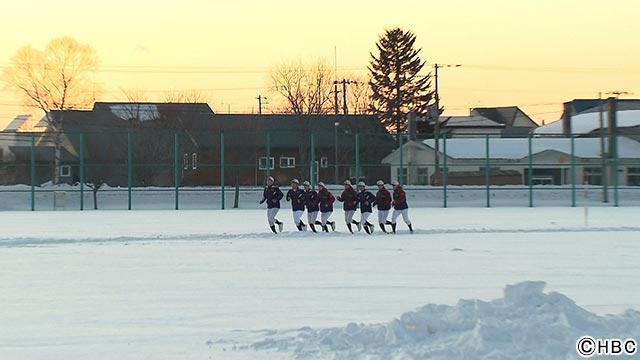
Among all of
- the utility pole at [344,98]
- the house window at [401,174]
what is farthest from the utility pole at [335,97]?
the house window at [401,174]

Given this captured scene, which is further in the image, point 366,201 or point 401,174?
point 401,174

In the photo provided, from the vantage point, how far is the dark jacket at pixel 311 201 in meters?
24.6

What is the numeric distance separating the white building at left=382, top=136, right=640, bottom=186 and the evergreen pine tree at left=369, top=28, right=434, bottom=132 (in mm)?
14262

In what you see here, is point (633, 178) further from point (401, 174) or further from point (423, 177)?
point (401, 174)

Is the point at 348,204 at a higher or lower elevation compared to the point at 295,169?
lower

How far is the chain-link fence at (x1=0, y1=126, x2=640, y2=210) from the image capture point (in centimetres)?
4241

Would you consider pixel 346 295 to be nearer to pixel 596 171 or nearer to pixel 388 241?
pixel 388 241

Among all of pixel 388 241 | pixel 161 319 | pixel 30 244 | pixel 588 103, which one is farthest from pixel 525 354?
pixel 588 103

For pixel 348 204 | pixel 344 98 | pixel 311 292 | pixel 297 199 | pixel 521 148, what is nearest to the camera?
pixel 311 292

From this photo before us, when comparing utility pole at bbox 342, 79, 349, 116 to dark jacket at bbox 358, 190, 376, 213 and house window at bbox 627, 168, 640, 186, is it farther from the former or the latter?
dark jacket at bbox 358, 190, 376, 213

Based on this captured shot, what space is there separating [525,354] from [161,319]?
4461 mm

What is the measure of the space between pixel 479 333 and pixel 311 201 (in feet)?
56.4

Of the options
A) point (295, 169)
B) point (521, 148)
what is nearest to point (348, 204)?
point (521, 148)

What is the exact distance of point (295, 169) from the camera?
62438mm
